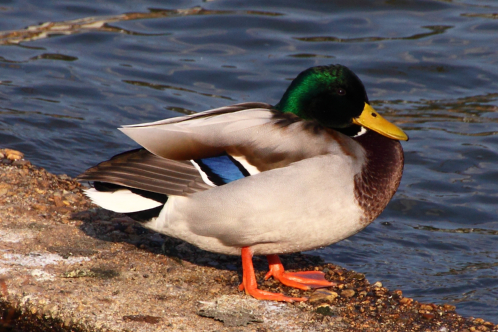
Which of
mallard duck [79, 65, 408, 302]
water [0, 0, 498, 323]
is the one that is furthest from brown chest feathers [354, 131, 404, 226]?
water [0, 0, 498, 323]

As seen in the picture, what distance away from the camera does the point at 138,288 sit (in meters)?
3.64

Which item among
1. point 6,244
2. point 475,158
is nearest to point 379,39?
point 475,158

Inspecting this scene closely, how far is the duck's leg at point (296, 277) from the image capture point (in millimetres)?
4012

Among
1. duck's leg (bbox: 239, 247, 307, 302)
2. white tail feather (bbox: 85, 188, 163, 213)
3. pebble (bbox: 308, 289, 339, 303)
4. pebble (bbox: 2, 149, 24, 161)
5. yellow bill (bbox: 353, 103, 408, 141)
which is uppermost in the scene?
yellow bill (bbox: 353, 103, 408, 141)

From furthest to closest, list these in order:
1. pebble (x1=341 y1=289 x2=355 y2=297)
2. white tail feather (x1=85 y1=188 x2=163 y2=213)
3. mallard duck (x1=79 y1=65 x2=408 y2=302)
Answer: pebble (x1=341 y1=289 x2=355 y2=297)
white tail feather (x1=85 y1=188 x2=163 y2=213)
mallard duck (x1=79 y1=65 x2=408 y2=302)

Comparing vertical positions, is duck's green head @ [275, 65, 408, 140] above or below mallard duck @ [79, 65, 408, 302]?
above

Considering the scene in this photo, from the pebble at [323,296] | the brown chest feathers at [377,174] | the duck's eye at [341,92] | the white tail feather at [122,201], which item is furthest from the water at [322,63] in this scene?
the white tail feather at [122,201]

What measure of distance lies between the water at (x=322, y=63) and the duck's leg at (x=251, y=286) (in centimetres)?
131

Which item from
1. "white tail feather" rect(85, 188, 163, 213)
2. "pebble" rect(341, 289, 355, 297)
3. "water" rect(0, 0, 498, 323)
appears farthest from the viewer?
"water" rect(0, 0, 498, 323)

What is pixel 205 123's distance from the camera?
3.71m

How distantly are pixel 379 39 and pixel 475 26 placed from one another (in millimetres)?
1493

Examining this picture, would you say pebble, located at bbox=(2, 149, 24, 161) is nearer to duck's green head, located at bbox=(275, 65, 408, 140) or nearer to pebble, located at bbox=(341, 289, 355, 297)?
duck's green head, located at bbox=(275, 65, 408, 140)

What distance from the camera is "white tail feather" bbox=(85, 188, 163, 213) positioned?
12.1 feet

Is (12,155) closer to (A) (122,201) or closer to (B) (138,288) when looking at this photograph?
(A) (122,201)
